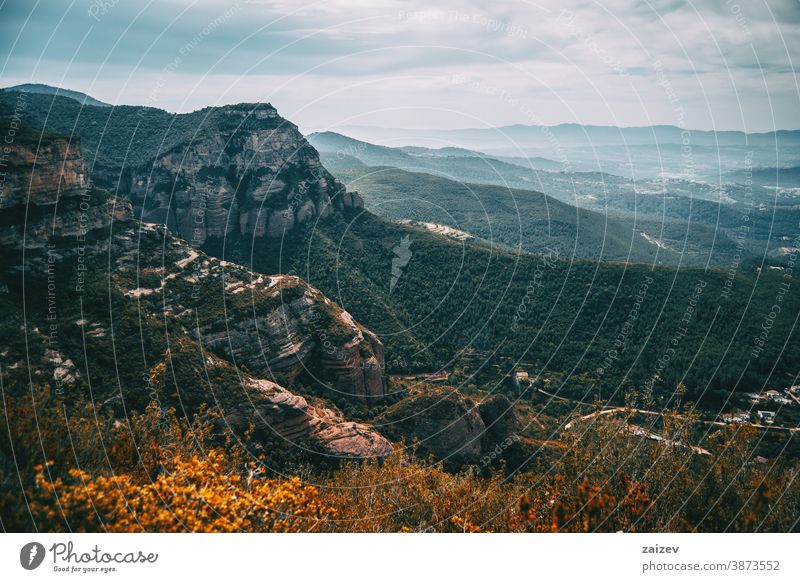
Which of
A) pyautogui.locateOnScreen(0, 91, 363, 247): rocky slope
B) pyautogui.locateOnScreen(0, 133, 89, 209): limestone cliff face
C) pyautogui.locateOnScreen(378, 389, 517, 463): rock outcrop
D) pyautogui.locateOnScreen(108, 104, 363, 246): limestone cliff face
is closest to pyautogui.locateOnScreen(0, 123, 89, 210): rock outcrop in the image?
pyautogui.locateOnScreen(0, 133, 89, 209): limestone cliff face

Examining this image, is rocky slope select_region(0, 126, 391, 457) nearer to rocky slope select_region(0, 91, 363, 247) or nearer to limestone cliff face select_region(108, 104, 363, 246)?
limestone cliff face select_region(108, 104, 363, 246)

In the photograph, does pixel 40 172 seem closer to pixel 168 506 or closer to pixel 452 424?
pixel 168 506

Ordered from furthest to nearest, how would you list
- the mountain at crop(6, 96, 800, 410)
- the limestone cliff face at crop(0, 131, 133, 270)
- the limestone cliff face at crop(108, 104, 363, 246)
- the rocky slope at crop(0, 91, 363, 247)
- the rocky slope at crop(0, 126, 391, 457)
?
the limestone cliff face at crop(108, 104, 363, 246), the rocky slope at crop(0, 91, 363, 247), the mountain at crop(6, 96, 800, 410), the limestone cliff face at crop(0, 131, 133, 270), the rocky slope at crop(0, 126, 391, 457)

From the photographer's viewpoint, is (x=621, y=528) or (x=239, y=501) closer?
(x=239, y=501)

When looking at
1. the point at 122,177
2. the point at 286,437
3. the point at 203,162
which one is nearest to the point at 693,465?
the point at 286,437

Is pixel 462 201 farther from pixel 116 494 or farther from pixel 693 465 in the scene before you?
pixel 116 494

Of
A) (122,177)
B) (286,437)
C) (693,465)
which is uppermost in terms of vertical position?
(122,177)

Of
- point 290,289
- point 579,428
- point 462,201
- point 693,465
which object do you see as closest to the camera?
point 693,465
